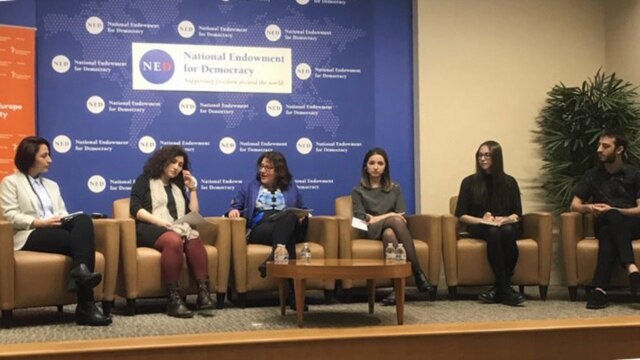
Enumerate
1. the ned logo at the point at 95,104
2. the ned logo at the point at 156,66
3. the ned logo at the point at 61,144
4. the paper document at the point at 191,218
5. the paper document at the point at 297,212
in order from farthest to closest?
the ned logo at the point at 156,66
the ned logo at the point at 95,104
the ned logo at the point at 61,144
the paper document at the point at 297,212
the paper document at the point at 191,218

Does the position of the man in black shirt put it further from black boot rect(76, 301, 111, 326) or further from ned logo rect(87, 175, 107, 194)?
ned logo rect(87, 175, 107, 194)

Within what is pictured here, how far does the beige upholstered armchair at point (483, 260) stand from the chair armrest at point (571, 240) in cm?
10

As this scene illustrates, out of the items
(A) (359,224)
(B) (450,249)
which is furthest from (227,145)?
(B) (450,249)

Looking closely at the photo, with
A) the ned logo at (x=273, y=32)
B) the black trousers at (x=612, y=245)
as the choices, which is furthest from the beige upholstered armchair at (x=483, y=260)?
the ned logo at (x=273, y=32)

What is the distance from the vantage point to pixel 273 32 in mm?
6234

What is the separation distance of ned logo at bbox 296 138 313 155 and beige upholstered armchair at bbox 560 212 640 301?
2137mm

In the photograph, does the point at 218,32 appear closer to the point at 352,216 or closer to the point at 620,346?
the point at 352,216

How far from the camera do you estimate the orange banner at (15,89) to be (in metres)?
5.40

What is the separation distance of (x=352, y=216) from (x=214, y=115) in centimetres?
143

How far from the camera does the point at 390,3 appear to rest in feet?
21.3

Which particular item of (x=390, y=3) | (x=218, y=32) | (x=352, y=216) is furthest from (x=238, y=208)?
(x=390, y=3)

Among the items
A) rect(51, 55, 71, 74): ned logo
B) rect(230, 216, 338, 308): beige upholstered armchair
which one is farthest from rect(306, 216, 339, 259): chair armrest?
rect(51, 55, 71, 74): ned logo

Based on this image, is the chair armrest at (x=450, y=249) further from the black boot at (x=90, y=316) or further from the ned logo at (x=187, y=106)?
the black boot at (x=90, y=316)

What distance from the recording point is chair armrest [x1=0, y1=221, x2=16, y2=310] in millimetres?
4207
